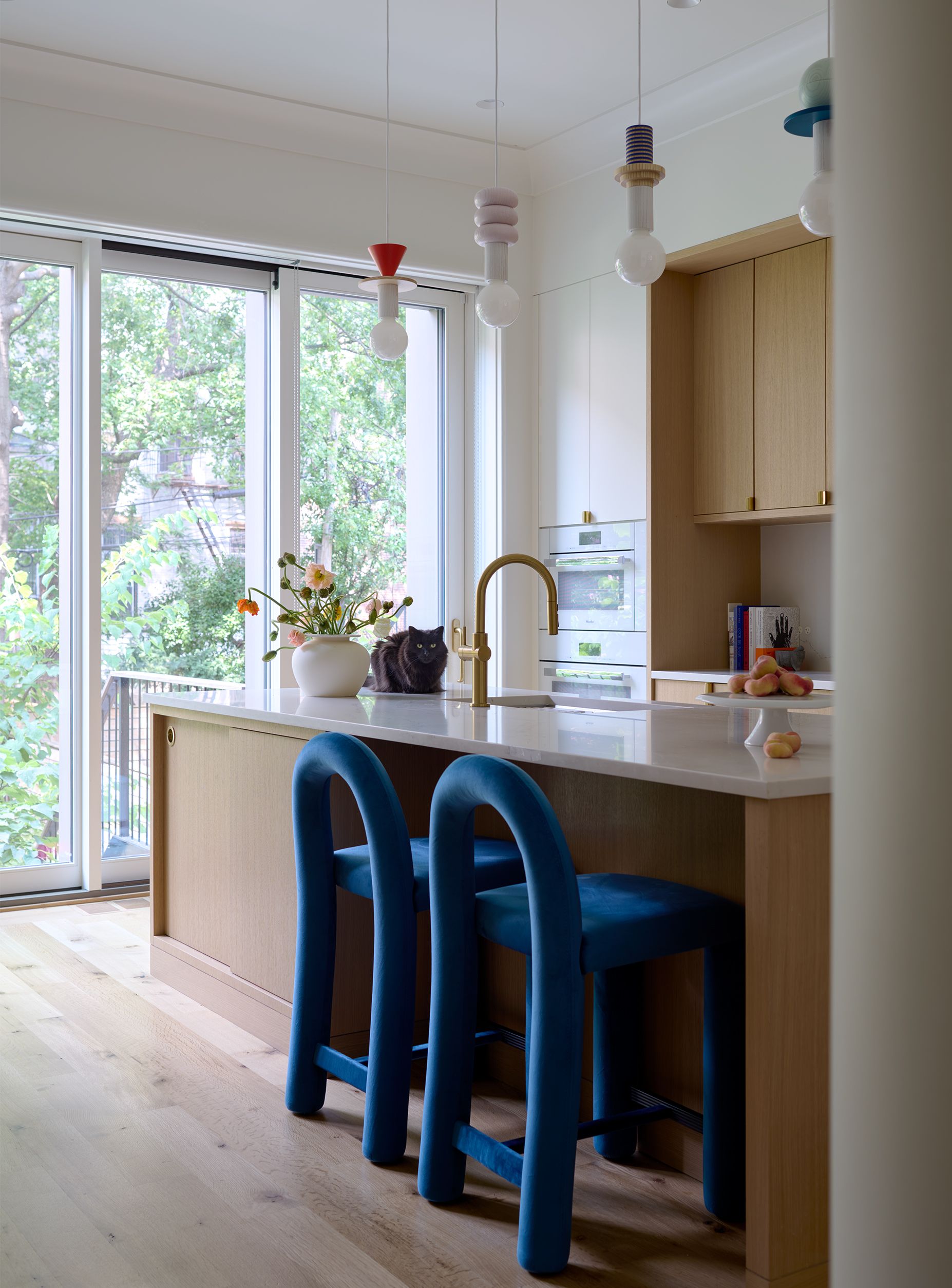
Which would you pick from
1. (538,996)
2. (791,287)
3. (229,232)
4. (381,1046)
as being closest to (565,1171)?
(538,996)

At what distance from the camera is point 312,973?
242cm

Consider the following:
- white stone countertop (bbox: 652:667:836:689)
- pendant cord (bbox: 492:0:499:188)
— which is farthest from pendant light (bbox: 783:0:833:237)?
white stone countertop (bbox: 652:667:836:689)

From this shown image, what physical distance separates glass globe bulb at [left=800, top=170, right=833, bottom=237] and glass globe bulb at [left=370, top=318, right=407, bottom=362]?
1.13 m

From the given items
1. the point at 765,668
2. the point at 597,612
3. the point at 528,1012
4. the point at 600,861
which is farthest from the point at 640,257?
the point at 597,612

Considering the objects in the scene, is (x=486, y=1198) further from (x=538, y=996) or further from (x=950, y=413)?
(x=950, y=413)

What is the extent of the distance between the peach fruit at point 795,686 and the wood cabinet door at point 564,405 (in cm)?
314

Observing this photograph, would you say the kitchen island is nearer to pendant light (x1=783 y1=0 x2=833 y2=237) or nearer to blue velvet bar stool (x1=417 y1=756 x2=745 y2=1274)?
blue velvet bar stool (x1=417 y1=756 x2=745 y2=1274)

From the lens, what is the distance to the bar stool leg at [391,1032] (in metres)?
2.19

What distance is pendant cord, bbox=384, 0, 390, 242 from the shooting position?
166 inches

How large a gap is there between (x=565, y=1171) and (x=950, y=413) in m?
1.69

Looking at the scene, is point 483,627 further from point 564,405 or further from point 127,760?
point 564,405

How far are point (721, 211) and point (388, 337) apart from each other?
6.46 ft

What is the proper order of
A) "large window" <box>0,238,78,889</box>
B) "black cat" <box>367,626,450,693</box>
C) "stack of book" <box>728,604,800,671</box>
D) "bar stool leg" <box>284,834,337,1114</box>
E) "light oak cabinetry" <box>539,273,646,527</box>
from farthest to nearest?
"light oak cabinetry" <box>539,273,646,527</box> → "stack of book" <box>728,604,800,671</box> → "large window" <box>0,238,78,889</box> → "black cat" <box>367,626,450,693</box> → "bar stool leg" <box>284,834,337,1114</box>

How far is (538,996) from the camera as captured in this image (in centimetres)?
180
